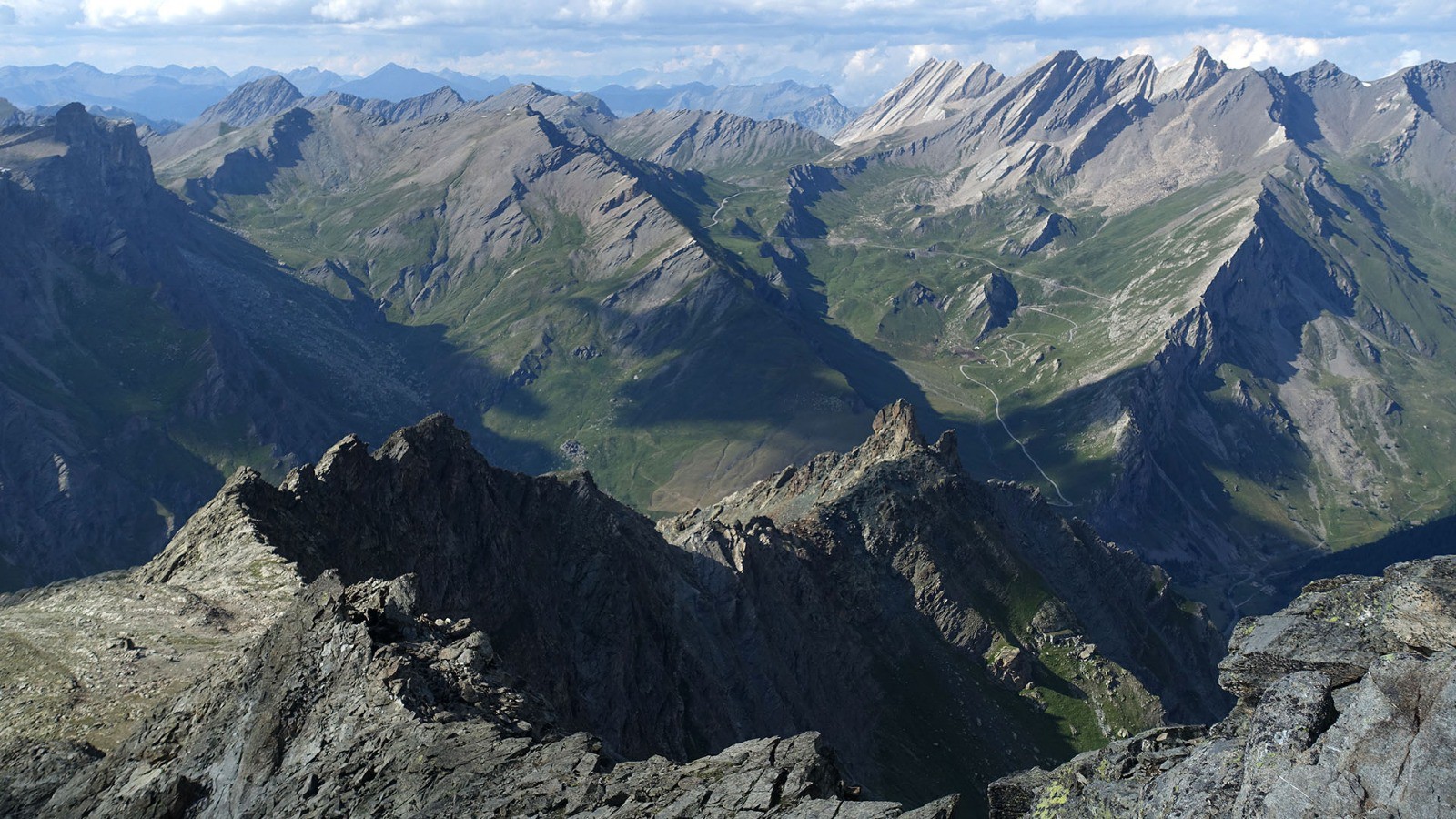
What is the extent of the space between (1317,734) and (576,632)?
286ft

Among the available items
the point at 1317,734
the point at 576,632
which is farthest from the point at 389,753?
the point at 576,632

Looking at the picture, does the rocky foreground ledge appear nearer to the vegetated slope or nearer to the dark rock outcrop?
the dark rock outcrop

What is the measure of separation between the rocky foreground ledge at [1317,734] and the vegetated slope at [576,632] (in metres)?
22.4

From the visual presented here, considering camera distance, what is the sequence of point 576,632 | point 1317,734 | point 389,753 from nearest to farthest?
1. point 1317,734
2. point 389,753
3. point 576,632

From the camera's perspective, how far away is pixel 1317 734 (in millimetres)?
30703

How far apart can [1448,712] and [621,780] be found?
27.1 metres

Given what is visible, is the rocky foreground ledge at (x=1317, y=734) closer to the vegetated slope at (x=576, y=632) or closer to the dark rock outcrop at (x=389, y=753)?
the dark rock outcrop at (x=389, y=753)

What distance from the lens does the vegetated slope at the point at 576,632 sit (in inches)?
1940

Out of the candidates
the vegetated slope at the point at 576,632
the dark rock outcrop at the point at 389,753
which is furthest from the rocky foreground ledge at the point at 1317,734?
the vegetated slope at the point at 576,632

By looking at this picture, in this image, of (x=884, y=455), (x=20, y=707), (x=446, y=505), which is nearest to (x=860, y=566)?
(x=884, y=455)

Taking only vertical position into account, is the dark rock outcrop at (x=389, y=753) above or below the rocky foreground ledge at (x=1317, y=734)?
above

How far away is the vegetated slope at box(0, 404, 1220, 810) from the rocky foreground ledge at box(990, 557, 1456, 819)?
22.4 m

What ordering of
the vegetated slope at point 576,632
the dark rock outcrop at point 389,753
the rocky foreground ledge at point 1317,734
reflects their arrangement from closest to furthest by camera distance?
the rocky foreground ledge at point 1317,734, the dark rock outcrop at point 389,753, the vegetated slope at point 576,632

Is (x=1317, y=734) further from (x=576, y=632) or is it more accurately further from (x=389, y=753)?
(x=576, y=632)
